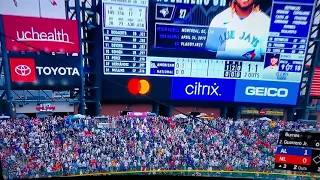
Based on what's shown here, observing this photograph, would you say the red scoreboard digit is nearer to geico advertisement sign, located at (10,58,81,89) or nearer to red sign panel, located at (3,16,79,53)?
geico advertisement sign, located at (10,58,81,89)

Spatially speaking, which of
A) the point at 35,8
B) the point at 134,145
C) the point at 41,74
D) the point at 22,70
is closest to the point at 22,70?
the point at 22,70

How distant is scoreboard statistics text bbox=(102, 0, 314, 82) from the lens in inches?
84.5

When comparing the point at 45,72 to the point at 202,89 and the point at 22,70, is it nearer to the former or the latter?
the point at 22,70

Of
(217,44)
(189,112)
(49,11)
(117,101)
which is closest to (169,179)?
(189,112)

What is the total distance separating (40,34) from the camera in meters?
2.12

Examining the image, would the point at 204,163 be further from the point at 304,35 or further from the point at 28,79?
the point at 28,79

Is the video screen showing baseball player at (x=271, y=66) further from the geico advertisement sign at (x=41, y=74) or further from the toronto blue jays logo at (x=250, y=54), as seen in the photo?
the geico advertisement sign at (x=41, y=74)

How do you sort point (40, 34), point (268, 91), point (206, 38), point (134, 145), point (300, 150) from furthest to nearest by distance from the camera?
point (134, 145) → point (268, 91) → point (206, 38) → point (40, 34) → point (300, 150)

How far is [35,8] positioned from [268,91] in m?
2.01

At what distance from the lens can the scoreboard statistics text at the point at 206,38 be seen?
7.04ft

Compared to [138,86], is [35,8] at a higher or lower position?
higher

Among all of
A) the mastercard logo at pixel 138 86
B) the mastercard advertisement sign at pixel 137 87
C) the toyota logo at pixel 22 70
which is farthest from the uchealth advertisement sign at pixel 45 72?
the mastercard logo at pixel 138 86

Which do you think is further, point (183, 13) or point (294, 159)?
point (183, 13)

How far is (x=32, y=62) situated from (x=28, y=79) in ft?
0.48
